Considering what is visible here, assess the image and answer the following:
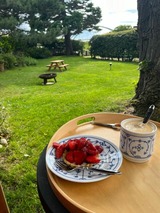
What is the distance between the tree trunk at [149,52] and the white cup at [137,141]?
4.00ft

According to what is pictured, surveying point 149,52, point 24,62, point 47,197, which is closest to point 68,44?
point 24,62

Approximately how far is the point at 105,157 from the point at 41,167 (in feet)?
0.88


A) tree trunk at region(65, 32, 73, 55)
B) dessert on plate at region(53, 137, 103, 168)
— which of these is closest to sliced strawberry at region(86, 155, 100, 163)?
dessert on plate at region(53, 137, 103, 168)

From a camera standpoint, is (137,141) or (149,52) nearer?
(137,141)

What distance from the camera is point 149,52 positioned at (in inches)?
81.3

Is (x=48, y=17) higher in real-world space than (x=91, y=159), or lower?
higher

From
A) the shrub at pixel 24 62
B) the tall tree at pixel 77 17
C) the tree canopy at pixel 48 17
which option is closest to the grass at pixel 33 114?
the shrub at pixel 24 62

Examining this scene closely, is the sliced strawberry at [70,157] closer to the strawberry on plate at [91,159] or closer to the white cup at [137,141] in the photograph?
the strawberry on plate at [91,159]

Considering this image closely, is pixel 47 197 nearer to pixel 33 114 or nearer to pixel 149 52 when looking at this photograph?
pixel 149 52

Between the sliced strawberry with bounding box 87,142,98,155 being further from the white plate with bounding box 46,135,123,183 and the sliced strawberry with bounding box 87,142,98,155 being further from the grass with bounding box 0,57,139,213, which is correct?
the grass with bounding box 0,57,139,213

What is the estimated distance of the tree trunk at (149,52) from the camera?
72.6 inches

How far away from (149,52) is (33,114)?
195 cm

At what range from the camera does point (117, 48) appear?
33.2 feet

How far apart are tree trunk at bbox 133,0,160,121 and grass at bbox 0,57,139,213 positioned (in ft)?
3.06
